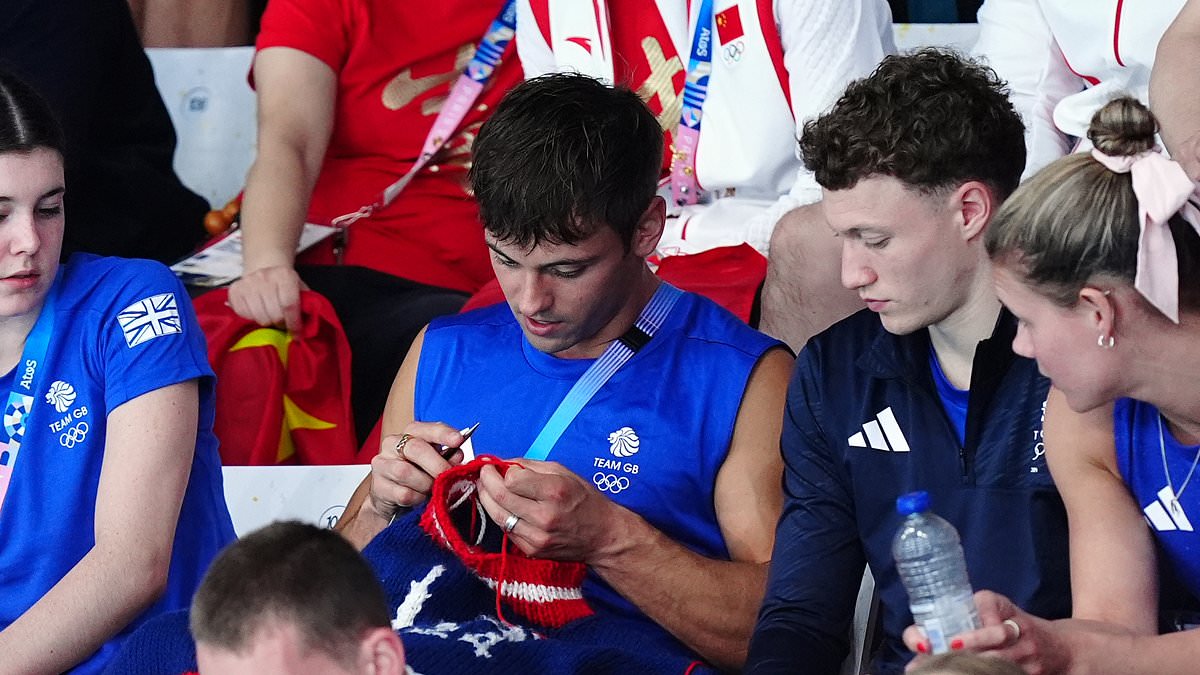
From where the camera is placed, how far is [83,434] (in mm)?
2395

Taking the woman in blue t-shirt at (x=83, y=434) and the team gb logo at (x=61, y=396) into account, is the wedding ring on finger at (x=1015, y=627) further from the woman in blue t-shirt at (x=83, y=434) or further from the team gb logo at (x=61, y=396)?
the team gb logo at (x=61, y=396)

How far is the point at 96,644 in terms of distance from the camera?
232 centimetres

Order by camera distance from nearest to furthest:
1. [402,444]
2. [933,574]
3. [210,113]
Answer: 1. [933,574]
2. [402,444]
3. [210,113]

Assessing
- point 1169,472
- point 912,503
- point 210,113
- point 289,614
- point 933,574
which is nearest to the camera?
point 289,614

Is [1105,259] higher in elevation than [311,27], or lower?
higher

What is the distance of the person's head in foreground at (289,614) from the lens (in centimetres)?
155

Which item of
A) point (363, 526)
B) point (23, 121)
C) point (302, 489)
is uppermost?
point (23, 121)

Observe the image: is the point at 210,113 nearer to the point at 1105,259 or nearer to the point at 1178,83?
the point at 1178,83

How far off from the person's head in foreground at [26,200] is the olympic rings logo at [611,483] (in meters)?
0.89

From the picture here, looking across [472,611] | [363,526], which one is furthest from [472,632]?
[363,526]

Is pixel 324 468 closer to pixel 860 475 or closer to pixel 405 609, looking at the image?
pixel 405 609

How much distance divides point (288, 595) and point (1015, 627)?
30.1 inches

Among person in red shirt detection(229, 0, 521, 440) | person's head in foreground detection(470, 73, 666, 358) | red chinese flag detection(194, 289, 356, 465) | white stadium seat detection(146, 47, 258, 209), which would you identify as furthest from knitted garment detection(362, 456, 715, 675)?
white stadium seat detection(146, 47, 258, 209)

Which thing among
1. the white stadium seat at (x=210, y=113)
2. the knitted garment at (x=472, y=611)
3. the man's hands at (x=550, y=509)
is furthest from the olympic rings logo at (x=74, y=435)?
the white stadium seat at (x=210, y=113)
